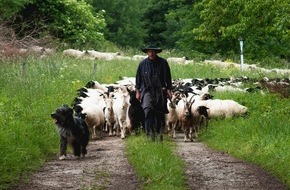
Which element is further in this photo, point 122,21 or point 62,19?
point 122,21

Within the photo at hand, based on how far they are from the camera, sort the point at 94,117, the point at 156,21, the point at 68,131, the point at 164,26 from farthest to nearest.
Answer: the point at 156,21 < the point at 164,26 < the point at 94,117 < the point at 68,131

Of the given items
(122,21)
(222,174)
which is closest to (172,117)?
(222,174)

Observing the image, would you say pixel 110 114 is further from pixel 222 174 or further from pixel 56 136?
pixel 222 174

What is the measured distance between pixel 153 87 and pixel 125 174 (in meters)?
3.49

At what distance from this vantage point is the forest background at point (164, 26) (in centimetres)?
2409

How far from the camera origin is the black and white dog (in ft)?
39.5

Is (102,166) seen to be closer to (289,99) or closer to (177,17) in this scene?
(289,99)

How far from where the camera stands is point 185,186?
9.05 metres

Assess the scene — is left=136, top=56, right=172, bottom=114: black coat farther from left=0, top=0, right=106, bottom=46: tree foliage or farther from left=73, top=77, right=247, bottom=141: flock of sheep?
left=0, top=0, right=106, bottom=46: tree foliage

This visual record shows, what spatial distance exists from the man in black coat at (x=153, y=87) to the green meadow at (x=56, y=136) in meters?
0.49

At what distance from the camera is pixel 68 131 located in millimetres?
12242

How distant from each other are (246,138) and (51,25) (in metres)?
24.1

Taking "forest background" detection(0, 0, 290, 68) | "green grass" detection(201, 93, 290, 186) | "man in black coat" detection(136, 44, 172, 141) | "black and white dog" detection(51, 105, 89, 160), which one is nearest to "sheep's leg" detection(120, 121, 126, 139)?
"green grass" detection(201, 93, 290, 186)

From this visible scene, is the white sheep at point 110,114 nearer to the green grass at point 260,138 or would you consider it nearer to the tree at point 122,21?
the green grass at point 260,138
